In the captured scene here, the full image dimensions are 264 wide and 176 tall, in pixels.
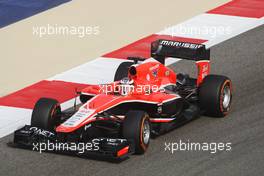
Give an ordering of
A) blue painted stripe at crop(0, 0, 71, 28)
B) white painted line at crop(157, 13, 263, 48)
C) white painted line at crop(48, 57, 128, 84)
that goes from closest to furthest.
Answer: white painted line at crop(48, 57, 128, 84) → white painted line at crop(157, 13, 263, 48) → blue painted stripe at crop(0, 0, 71, 28)

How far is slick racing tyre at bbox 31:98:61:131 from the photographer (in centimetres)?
1602

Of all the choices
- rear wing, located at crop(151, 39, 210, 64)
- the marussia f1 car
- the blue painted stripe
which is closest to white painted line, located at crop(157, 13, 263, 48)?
the blue painted stripe

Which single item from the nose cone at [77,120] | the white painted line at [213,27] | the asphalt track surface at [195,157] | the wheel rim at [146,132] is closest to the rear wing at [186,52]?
the asphalt track surface at [195,157]

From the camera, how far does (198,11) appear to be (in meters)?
23.4

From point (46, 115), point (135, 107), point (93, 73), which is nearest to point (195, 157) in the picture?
point (135, 107)

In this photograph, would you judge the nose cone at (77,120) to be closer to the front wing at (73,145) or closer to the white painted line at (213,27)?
the front wing at (73,145)

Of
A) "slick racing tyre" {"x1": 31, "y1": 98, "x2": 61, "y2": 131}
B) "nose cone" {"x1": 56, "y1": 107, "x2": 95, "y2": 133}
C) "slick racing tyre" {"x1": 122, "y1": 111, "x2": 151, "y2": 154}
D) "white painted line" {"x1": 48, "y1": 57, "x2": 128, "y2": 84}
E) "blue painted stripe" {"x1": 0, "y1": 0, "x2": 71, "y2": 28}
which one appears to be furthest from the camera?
"blue painted stripe" {"x1": 0, "y1": 0, "x2": 71, "y2": 28}

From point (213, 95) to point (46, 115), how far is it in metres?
2.89

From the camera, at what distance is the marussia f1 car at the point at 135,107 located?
607 inches

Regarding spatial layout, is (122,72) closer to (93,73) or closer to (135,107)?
(135,107)

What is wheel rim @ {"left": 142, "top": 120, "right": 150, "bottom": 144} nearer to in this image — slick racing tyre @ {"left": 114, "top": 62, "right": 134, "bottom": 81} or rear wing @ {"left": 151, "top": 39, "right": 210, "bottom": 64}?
slick racing tyre @ {"left": 114, "top": 62, "right": 134, "bottom": 81}

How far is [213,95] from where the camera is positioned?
1698cm

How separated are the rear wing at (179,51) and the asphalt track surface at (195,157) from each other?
42.5 inches

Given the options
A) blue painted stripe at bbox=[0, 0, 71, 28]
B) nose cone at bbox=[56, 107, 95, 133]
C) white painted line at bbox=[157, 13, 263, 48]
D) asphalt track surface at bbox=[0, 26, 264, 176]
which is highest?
blue painted stripe at bbox=[0, 0, 71, 28]
